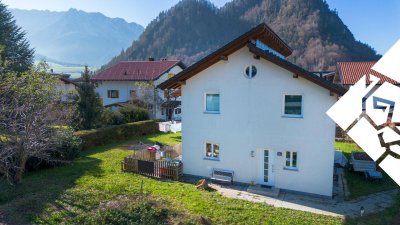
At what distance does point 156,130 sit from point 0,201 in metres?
20.8

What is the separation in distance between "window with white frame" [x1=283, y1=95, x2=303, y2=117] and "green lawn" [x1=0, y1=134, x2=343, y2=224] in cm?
496

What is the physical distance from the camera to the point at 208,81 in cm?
1636

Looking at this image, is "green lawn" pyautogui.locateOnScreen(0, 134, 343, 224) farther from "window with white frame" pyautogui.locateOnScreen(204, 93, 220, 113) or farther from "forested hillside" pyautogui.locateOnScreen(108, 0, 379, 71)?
"forested hillside" pyautogui.locateOnScreen(108, 0, 379, 71)

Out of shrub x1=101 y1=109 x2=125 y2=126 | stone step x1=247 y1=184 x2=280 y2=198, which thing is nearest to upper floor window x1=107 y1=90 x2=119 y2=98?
shrub x1=101 y1=109 x2=125 y2=126

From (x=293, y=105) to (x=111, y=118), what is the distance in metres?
22.1

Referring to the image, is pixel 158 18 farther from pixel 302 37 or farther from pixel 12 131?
pixel 12 131

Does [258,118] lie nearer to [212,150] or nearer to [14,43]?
[212,150]

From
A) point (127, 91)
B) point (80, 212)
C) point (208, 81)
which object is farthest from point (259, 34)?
point (127, 91)

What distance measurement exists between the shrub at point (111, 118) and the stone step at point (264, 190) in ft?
63.0

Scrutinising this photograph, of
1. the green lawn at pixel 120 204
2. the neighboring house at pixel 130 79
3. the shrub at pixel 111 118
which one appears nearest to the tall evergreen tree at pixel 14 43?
the neighboring house at pixel 130 79

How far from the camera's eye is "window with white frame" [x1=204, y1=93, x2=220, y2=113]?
16.4 m

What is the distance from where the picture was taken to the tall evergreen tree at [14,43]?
3712 centimetres

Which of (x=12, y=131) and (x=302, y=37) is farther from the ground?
(x=302, y=37)

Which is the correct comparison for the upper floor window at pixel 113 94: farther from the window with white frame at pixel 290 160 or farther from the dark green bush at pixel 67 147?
the window with white frame at pixel 290 160
